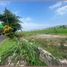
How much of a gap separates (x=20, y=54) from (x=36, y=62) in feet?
0.99

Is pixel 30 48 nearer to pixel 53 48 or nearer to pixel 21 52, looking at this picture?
pixel 21 52

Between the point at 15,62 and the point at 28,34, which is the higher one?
the point at 28,34

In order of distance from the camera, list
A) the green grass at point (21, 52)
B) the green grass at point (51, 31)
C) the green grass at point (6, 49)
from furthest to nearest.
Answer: the green grass at point (51, 31) < the green grass at point (6, 49) < the green grass at point (21, 52)

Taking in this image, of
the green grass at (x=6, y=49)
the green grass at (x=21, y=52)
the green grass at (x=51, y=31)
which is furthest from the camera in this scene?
the green grass at (x=51, y=31)

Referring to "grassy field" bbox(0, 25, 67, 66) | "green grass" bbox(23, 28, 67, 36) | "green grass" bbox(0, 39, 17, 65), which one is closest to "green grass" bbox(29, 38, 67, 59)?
"grassy field" bbox(0, 25, 67, 66)

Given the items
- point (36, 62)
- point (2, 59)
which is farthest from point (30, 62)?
point (2, 59)

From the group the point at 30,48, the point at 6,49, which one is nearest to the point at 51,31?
the point at 30,48

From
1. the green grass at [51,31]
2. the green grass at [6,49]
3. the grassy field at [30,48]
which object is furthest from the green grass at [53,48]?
the green grass at [6,49]

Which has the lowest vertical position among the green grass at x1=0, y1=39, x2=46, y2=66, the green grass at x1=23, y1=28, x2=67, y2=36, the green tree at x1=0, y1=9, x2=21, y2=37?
the green grass at x1=0, y1=39, x2=46, y2=66

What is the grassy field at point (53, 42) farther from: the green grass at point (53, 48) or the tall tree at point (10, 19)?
the tall tree at point (10, 19)

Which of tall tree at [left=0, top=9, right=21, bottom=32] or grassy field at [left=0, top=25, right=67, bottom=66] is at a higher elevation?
tall tree at [left=0, top=9, right=21, bottom=32]

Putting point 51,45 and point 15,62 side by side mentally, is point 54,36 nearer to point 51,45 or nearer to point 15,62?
point 51,45

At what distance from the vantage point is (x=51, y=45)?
5480 mm

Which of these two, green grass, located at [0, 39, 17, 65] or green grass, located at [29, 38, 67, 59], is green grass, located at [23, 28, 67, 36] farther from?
green grass, located at [0, 39, 17, 65]
